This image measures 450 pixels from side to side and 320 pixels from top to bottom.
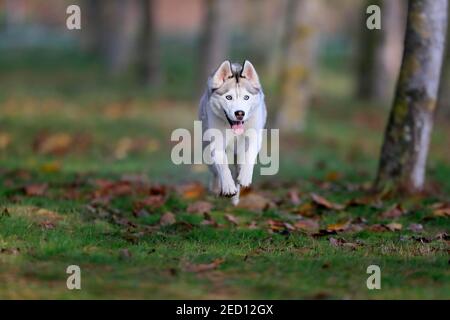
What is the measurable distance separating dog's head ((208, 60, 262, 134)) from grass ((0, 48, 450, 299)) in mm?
1302

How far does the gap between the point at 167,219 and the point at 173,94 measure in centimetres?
1824

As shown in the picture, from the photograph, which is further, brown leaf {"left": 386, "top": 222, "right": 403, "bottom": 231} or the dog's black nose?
brown leaf {"left": 386, "top": 222, "right": 403, "bottom": 231}

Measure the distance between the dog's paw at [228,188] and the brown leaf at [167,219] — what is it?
750 mm

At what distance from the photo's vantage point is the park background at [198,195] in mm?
7977

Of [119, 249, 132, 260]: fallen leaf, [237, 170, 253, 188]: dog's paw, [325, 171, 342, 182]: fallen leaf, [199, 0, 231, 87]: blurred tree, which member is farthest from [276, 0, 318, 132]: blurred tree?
[119, 249, 132, 260]: fallen leaf

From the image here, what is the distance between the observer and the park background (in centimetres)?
798

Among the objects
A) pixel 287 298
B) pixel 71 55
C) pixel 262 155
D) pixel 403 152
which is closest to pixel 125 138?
pixel 262 155

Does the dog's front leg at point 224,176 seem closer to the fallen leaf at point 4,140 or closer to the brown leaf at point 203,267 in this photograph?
the brown leaf at point 203,267

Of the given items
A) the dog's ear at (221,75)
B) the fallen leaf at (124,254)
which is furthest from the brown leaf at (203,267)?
the dog's ear at (221,75)

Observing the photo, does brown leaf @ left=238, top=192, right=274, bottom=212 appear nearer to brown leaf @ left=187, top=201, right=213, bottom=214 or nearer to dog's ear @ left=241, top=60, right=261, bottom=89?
brown leaf @ left=187, top=201, right=213, bottom=214

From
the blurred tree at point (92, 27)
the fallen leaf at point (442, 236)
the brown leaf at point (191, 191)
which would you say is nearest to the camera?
the fallen leaf at point (442, 236)

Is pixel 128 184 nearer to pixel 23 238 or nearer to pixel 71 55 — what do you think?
pixel 23 238

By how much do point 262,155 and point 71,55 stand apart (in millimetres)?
26525

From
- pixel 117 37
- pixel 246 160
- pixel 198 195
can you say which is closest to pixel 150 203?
pixel 198 195
